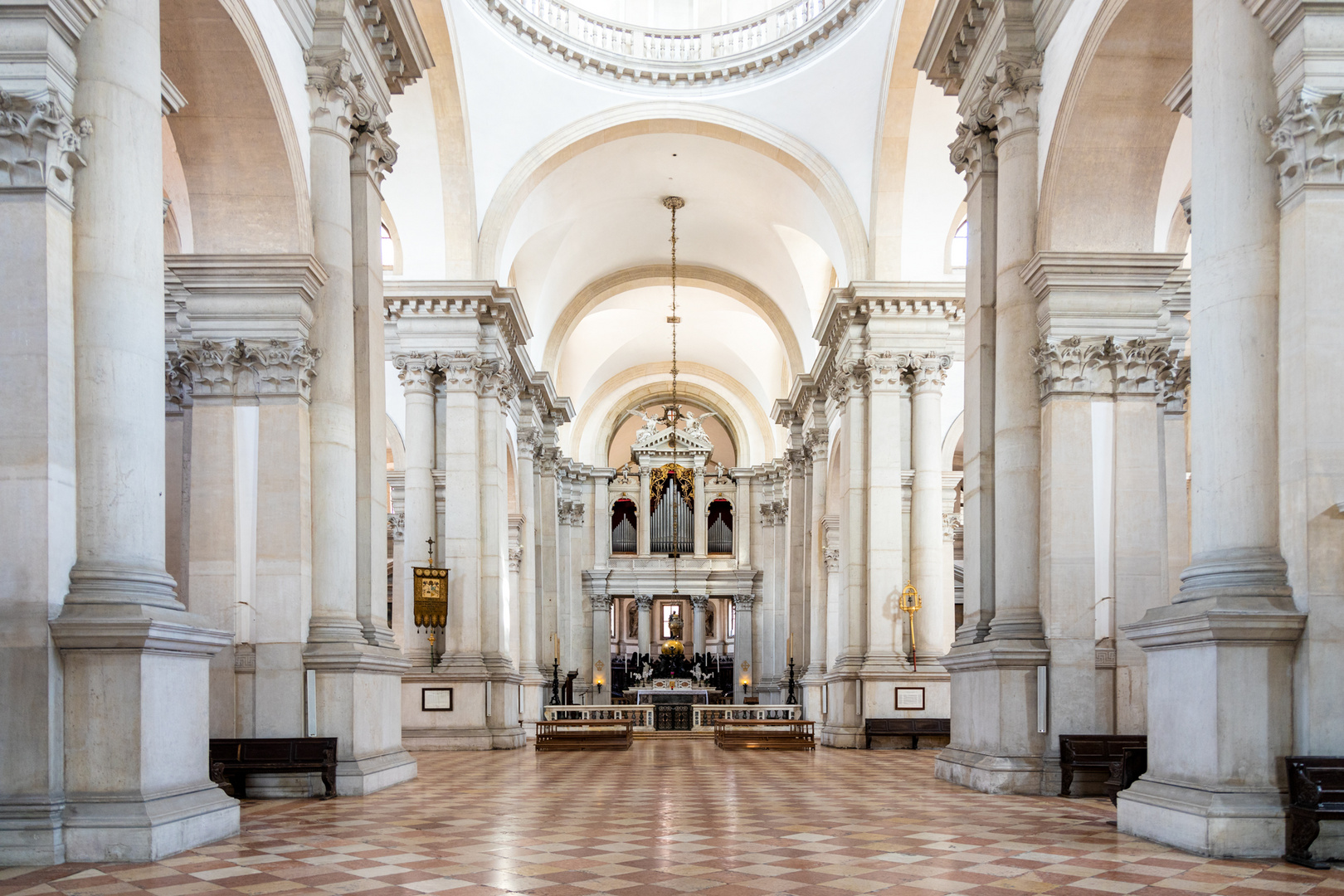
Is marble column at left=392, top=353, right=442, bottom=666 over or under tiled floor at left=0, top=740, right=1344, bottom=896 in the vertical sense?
over

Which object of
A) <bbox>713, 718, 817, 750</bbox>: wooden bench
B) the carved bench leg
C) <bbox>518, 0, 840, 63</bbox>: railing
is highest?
<bbox>518, 0, 840, 63</bbox>: railing

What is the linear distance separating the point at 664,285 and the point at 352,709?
79.9ft

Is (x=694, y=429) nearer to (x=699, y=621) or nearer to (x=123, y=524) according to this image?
(x=699, y=621)

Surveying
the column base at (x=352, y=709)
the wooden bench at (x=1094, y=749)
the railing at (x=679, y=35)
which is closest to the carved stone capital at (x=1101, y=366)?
the wooden bench at (x=1094, y=749)

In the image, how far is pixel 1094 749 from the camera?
1164 cm

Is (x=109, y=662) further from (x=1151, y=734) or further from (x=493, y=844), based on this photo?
(x=1151, y=734)

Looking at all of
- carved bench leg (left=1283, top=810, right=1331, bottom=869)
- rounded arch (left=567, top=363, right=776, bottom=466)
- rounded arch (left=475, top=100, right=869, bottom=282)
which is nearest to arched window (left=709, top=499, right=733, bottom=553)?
rounded arch (left=567, top=363, right=776, bottom=466)

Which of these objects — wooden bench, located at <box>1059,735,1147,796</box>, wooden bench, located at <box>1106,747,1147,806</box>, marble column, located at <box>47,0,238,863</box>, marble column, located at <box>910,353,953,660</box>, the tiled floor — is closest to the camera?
the tiled floor

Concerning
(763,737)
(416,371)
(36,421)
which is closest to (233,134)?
(36,421)

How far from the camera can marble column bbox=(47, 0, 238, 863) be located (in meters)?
7.84

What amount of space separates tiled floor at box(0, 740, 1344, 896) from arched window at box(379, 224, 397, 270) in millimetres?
12989

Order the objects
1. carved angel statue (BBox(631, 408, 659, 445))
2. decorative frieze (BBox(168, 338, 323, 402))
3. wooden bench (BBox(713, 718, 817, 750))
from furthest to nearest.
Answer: carved angel statue (BBox(631, 408, 659, 445)) → wooden bench (BBox(713, 718, 817, 750)) → decorative frieze (BBox(168, 338, 323, 402))

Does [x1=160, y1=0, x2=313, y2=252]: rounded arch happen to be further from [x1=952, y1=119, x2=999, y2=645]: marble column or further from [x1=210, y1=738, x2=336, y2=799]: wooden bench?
[x1=952, y1=119, x2=999, y2=645]: marble column

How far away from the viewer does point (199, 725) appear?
886cm
